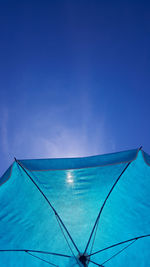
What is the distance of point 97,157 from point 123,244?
4.15 ft

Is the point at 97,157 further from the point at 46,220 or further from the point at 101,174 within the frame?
the point at 46,220

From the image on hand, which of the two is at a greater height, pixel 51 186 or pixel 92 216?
pixel 51 186

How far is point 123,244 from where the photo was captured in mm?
2357

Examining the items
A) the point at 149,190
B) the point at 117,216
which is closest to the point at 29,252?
the point at 117,216

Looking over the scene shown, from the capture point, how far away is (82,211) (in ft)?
7.85

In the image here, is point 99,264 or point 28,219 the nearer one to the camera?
point 28,219

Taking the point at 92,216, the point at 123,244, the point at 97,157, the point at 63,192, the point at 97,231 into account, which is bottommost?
the point at 123,244

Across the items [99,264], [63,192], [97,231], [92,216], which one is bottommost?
[99,264]

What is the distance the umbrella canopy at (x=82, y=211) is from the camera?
221 centimetres

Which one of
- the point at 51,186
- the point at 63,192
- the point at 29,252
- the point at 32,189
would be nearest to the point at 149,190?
the point at 63,192

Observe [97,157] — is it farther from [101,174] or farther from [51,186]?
[51,186]

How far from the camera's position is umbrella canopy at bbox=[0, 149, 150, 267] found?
2215mm

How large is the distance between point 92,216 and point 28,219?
87 cm

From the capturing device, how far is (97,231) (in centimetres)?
239
